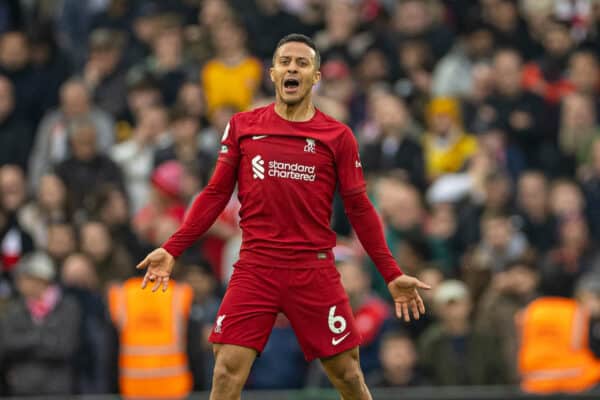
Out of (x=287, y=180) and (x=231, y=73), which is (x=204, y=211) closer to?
(x=287, y=180)

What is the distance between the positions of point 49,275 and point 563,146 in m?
5.68

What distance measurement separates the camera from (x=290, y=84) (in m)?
8.20

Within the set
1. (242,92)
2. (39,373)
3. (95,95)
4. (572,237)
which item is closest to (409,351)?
(572,237)

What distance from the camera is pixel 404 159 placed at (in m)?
14.8

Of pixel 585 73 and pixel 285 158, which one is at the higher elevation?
pixel 285 158

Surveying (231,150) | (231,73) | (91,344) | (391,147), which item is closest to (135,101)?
(231,73)

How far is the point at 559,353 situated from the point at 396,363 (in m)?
1.36

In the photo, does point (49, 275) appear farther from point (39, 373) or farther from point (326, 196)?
point (326, 196)

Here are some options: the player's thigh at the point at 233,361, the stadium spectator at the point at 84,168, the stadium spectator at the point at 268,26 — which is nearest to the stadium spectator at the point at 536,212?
Result: the stadium spectator at the point at 268,26

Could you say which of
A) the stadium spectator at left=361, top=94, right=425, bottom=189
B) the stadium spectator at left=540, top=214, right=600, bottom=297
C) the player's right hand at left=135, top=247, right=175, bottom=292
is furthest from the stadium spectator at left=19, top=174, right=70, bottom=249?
the player's right hand at left=135, top=247, right=175, bottom=292

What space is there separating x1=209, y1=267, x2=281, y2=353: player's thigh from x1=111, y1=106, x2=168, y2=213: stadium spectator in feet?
21.8

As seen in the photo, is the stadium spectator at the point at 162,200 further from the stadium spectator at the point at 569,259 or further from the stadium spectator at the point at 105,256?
the stadium spectator at the point at 569,259

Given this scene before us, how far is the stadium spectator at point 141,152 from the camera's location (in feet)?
48.6

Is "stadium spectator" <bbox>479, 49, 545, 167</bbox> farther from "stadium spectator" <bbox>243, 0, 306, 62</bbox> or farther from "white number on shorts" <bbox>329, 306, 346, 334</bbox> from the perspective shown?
"white number on shorts" <bbox>329, 306, 346, 334</bbox>
